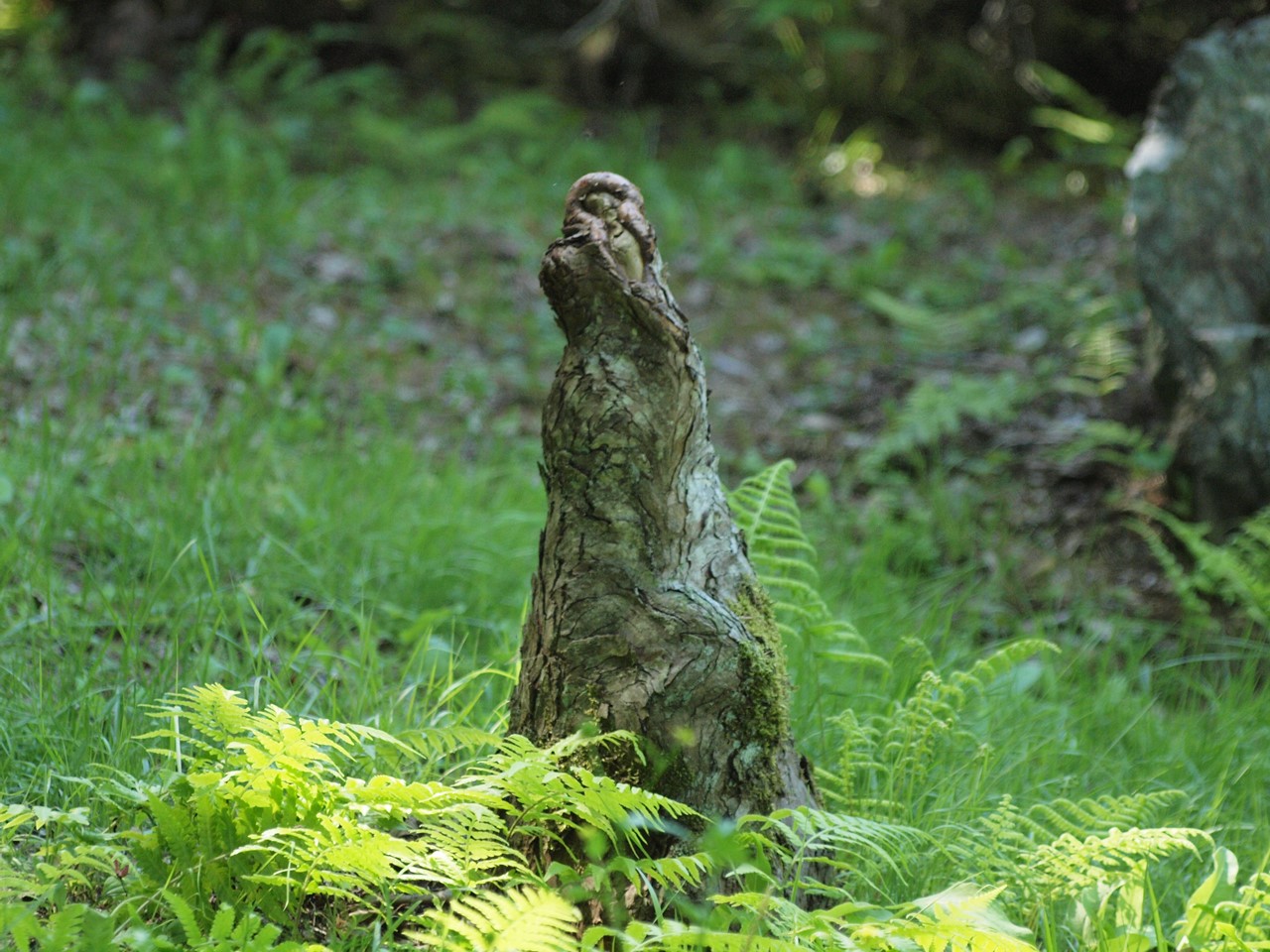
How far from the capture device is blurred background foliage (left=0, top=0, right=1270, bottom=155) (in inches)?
320

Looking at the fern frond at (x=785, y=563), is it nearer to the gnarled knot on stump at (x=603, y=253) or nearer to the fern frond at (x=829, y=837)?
the fern frond at (x=829, y=837)

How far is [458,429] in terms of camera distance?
16.1 feet

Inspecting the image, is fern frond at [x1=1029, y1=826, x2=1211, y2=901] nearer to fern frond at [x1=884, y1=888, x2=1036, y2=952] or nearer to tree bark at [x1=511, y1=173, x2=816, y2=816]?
fern frond at [x1=884, y1=888, x2=1036, y2=952]

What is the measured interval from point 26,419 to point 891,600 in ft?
9.85

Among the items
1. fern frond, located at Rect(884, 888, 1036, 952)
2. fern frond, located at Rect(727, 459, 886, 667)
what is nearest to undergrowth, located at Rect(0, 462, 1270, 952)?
fern frond, located at Rect(884, 888, 1036, 952)

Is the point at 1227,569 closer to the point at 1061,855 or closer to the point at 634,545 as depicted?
the point at 1061,855

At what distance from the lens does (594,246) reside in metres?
1.86

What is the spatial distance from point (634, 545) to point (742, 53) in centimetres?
793

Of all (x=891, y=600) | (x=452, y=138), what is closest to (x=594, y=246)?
(x=891, y=600)

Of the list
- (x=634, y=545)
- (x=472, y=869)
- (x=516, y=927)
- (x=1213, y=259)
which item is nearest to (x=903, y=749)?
(x=634, y=545)

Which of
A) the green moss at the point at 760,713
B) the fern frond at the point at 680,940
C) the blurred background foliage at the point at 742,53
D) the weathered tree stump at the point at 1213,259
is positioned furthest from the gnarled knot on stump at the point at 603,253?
the blurred background foliage at the point at 742,53

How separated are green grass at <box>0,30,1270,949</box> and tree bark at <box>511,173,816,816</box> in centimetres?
40

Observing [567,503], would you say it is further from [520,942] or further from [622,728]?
[520,942]

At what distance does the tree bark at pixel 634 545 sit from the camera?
74.4 inches
